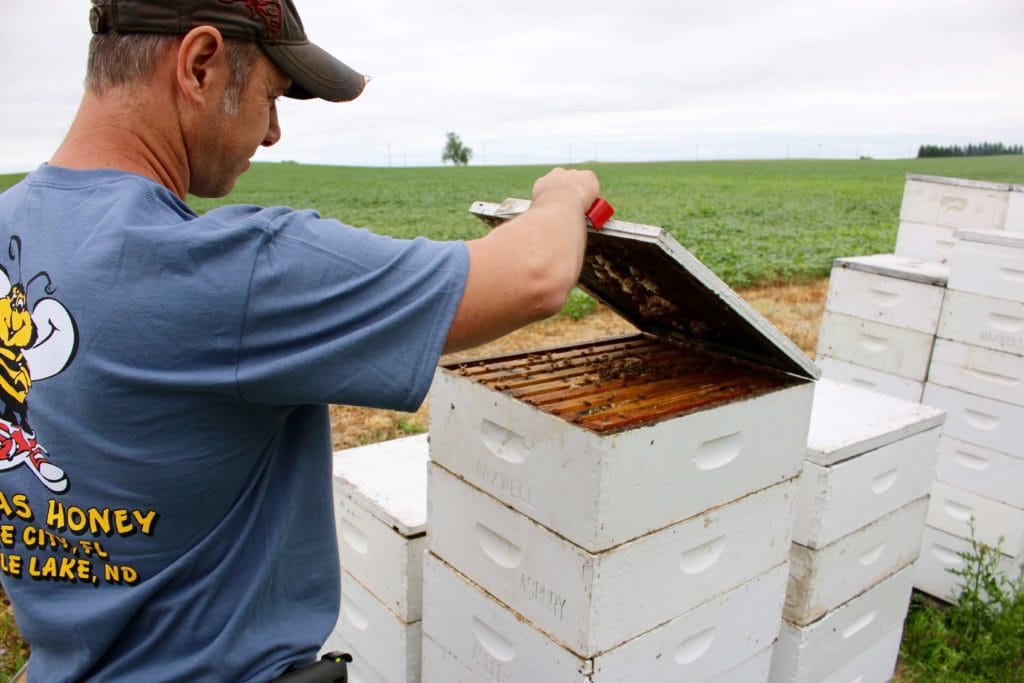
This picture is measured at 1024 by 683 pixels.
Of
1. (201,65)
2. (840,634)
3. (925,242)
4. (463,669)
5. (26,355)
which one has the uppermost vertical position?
(201,65)

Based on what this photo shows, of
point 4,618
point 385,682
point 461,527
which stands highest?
point 461,527

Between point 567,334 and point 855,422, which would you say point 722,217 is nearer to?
point 567,334

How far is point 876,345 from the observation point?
4.51 m

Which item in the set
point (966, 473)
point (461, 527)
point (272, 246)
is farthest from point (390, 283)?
point (966, 473)

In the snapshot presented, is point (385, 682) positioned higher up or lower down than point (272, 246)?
lower down

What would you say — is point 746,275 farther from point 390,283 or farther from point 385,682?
point 390,283

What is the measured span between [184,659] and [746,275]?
1196 cm

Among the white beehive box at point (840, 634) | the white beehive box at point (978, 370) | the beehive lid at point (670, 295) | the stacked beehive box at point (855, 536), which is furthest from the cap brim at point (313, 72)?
the white beehive box at point (978, 370)

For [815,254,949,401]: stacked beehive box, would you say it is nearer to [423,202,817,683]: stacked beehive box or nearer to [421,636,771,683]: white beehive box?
[423,202,817,683]: stacked beehive box

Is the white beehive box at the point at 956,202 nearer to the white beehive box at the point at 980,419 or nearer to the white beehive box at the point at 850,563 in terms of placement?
the white beehive box at the point at 980,419

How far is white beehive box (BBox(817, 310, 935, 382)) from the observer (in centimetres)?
430

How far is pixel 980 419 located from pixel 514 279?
3716mm

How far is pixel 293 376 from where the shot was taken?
4.36 ft

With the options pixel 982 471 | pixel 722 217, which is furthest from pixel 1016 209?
pixel 722 217
